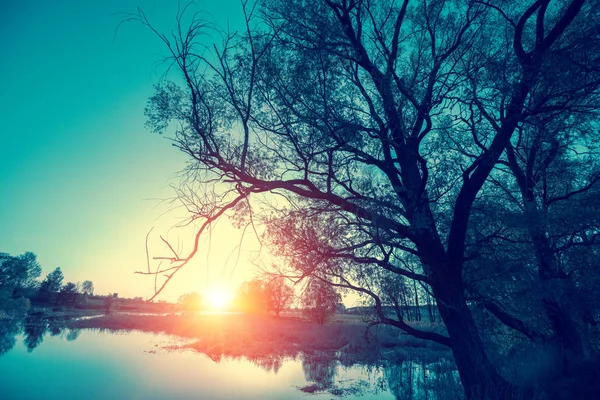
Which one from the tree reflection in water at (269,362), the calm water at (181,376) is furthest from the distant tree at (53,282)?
the tree reflection in water at (269,362)

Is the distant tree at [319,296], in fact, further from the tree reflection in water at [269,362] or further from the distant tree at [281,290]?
the tree reflection in water at [269,362]

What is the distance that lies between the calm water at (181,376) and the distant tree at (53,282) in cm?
7018

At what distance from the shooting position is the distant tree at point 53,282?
251 feet

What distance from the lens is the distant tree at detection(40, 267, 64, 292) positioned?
76.4m

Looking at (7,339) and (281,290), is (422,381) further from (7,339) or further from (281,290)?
(7,339)

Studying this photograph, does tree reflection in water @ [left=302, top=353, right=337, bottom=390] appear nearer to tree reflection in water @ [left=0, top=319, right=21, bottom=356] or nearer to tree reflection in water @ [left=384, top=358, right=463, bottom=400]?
tree reflection in water @ [left=384, top=358, right=463, bottom=400]

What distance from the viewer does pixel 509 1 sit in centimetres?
614

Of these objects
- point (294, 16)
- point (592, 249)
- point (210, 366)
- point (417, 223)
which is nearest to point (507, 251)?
point (592, 249)

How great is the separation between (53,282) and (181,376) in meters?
91.3

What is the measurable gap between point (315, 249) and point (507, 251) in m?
4.09

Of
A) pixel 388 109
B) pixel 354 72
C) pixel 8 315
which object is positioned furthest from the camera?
pixel 8 315

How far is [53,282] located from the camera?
267 ft

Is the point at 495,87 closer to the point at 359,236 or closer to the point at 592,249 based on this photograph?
the point at 359,236

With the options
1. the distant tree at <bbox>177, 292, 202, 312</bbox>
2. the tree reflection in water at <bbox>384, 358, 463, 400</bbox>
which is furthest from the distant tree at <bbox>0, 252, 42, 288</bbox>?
the tree reflection in water at <bbox>384, 358, 463, 400</bbox>
